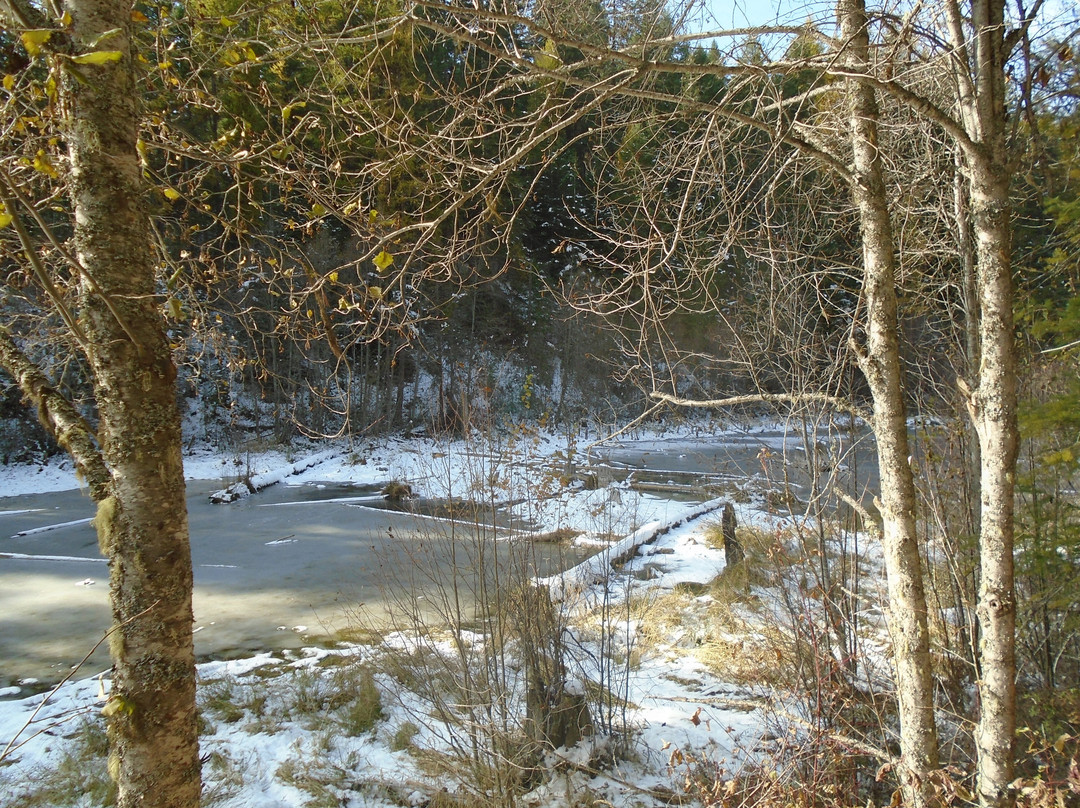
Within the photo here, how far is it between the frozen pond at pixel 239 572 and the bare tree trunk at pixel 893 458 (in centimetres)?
239

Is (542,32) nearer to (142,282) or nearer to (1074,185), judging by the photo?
(142,282)

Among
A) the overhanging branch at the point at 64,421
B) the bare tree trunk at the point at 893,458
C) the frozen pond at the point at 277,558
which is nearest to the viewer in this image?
the overhanging branch at the point at 64,421

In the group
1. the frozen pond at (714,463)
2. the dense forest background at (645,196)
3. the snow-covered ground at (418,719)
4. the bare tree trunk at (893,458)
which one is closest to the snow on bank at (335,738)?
the snow-covered ground at (418,719)

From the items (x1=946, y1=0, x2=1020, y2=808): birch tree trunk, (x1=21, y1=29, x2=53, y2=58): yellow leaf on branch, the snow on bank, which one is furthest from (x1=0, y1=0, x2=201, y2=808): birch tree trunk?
(x1=946, y1=0, x2=1020, y2=808): birch tree trunk

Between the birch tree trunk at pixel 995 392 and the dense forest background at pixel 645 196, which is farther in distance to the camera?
the birch tree trunk at pixel 995 392

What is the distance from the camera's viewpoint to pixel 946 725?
16.0 feet

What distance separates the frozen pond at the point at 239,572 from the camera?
645 cm

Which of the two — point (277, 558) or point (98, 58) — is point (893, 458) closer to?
point (98, 58)

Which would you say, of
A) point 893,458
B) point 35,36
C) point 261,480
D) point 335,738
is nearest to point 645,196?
point 893,458

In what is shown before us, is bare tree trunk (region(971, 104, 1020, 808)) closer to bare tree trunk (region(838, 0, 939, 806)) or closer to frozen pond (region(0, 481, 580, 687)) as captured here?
bare tree trunk (region(838, 0, 939, 806))

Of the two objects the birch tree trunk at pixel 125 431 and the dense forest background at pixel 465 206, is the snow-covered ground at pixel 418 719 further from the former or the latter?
the birch tree trunk at pixel 125 431

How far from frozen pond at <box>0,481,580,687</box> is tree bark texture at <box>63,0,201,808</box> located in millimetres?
2717

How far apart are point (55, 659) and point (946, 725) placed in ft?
25.2

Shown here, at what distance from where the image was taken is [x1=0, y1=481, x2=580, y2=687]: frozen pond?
6.45m
